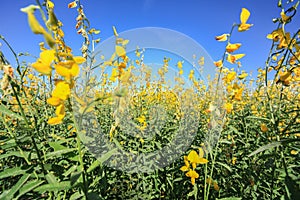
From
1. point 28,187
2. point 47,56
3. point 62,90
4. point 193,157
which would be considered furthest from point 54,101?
point 193,157

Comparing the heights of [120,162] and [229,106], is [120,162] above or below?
below

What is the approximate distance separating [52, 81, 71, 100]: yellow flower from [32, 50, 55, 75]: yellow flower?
57 millimetres

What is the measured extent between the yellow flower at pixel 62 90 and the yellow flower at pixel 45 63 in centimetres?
6

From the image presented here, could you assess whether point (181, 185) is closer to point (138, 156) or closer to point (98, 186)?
point (138, 156)

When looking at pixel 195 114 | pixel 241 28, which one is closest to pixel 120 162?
pixel 241 28

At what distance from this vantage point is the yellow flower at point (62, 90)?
2.71 ft

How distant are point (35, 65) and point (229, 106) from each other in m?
1.49

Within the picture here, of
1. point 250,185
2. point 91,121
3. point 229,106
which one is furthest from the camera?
point 91,121

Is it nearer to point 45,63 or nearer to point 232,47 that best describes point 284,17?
point 232,47

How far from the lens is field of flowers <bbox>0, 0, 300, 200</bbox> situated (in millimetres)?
972

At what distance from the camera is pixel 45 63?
2.68 ft

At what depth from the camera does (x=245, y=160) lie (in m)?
2.66

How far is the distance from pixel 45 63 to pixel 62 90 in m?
0.11

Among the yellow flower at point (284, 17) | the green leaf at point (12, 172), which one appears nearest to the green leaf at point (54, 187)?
the green leaf at point (12, 172)
